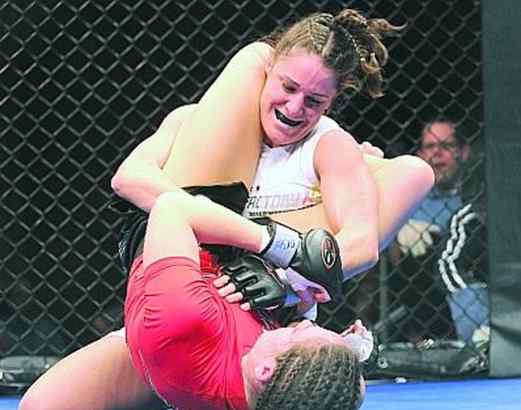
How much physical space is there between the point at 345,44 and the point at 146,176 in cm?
41

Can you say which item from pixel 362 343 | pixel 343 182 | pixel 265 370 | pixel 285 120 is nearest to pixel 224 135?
pixel 285 120

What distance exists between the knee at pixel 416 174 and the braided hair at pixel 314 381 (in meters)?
0.60

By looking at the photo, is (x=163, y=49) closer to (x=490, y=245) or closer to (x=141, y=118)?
(x=141, y=118)

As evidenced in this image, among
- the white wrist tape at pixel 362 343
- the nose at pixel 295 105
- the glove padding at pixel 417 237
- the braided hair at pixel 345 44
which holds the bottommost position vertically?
the glove padding at pixel 417 237

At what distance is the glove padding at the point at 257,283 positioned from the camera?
206 centimetres

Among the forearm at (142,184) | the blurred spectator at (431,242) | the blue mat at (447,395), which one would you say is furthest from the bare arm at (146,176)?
the blurred spectator at (431,242)

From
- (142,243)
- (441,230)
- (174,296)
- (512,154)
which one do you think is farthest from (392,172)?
(441,230)

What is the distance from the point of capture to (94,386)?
2389 mm

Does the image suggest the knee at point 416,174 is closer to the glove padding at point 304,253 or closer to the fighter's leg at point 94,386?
the glove padding at point 304,253

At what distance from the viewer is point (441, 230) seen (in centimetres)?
383

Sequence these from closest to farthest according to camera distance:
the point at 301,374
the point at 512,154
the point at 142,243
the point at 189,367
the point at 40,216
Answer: the point at 301,374
the point at 189,367
the point at 142,243
the point at 512,154
the point at 40,216

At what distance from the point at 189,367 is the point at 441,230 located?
79.2 inches

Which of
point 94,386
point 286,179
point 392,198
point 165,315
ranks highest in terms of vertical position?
point 392,198

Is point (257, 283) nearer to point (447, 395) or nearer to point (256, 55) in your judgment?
point (256, 55)
